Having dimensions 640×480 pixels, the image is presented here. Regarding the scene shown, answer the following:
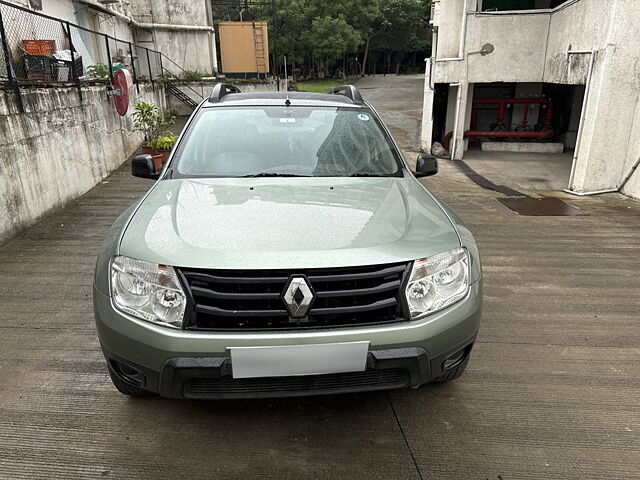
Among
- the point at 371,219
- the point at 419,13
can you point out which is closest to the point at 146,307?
the point at 371,219

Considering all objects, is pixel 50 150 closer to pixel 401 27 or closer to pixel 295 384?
pixel 295 384

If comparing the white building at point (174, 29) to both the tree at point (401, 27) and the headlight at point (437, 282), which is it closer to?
the headlight at point (437, 282)

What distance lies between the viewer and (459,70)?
10680 mm

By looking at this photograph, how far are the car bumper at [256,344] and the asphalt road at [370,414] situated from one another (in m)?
0.42

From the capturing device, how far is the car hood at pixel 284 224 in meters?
2.02

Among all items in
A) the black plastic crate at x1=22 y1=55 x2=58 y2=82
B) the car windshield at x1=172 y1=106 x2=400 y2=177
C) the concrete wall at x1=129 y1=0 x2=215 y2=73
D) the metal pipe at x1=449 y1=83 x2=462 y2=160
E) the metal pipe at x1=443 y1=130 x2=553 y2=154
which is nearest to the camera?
the car windshield at x1=172 y1=106 x2=400 y2=177

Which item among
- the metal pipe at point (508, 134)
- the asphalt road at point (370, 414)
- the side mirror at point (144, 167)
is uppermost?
the side mirror at point (144, 167)

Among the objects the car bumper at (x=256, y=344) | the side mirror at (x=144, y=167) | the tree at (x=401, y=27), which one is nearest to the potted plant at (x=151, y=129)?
the side mirror at (x=144, y=167)

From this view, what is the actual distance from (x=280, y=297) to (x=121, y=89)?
8185 mm

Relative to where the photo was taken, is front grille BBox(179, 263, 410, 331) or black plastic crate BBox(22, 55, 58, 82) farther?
black plastic crate BBox(22, 55, 58, 82)

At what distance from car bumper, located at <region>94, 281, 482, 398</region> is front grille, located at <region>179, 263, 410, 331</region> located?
0.20ft

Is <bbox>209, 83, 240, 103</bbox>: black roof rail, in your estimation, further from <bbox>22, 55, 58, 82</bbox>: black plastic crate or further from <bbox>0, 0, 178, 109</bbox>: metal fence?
<bbox>22, 55, 58, 82</bbox>: black plastic crate

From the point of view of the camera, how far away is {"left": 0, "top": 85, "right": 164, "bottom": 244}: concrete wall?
205 inches

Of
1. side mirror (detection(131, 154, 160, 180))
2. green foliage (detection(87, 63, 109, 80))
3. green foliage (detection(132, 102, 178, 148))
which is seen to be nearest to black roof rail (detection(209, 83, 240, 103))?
side mirror (detection(131, 154, 160, 180))
